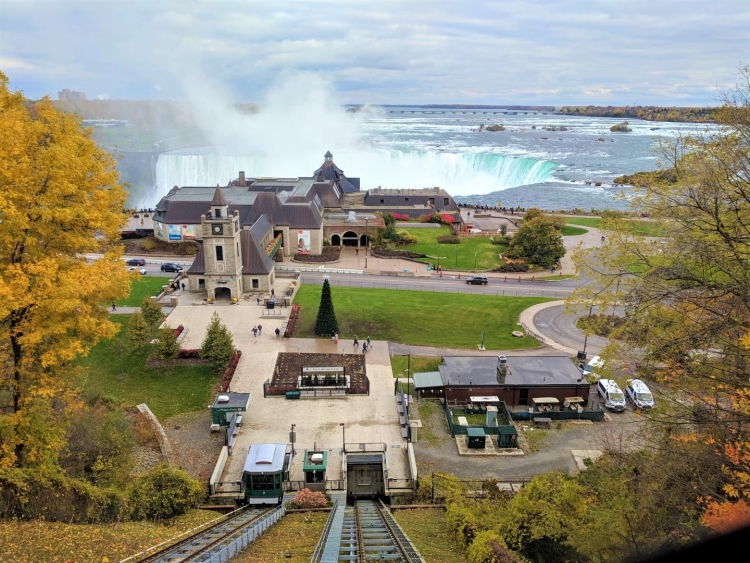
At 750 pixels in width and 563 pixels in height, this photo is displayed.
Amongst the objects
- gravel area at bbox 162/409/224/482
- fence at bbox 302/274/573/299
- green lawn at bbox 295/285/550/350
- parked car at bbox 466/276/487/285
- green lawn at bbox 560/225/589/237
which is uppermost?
green lawn at bbox 560/225/589/237

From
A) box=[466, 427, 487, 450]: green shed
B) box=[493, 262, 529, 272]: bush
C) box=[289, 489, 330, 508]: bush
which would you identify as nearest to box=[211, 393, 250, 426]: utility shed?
box=[289, 489, 330, 508]: bush

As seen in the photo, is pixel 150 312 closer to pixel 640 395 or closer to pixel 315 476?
pixel 315 476

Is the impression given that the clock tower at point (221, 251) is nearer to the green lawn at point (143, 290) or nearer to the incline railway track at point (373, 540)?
the green lawn at point (143, 290)

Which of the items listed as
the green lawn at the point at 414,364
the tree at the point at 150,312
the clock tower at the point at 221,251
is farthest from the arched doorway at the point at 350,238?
the green lawn at the point at 414,364

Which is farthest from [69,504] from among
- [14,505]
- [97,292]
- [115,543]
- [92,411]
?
[92,411]

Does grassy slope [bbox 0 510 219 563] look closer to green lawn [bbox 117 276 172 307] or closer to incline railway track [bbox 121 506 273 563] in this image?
incline railway track [bbox 121 506 273 563]

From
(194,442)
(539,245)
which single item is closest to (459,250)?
(539,245)

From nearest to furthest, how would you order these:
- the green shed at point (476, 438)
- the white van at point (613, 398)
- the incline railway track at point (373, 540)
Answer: the incline railway track at point (373, 540), the green shed at point (476, 438), the white van at point (613, 398)
